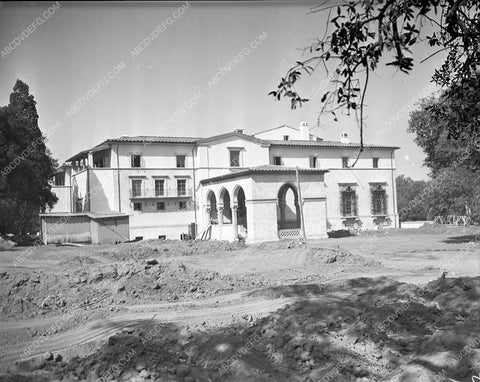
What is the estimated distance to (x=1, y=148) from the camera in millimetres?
31469

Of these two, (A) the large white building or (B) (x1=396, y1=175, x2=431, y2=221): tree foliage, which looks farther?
(B) (x1=396, y1=175, x2=431, y2=221): tree foliage

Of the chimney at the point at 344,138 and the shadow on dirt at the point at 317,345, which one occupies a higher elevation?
the chimney at the point at 344,138

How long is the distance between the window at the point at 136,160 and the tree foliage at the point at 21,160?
6.51 metres

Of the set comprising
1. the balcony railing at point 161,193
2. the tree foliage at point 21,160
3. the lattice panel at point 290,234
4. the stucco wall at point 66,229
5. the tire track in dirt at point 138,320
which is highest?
the tree foliage at point 21,160

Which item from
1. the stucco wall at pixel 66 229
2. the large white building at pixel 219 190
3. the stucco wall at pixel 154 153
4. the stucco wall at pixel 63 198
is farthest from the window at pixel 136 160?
the stucco wall at pixel 63 198

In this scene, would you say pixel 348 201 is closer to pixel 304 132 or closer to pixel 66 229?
pixel 304 132

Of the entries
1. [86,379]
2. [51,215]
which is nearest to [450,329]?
[86,379]

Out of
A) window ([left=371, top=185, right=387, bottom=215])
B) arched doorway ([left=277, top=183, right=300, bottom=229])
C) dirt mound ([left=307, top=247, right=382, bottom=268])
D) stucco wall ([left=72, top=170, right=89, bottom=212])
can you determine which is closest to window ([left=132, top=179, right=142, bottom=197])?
stucco wall ([left=72, top=170, right=89, bottom=212])

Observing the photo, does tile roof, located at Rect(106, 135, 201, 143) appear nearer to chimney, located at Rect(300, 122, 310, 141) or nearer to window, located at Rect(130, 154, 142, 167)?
window, located at Rect(130, 154, 142, 167)

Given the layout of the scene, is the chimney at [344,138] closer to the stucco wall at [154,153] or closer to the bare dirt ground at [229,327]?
the stucco wall at [154,153]

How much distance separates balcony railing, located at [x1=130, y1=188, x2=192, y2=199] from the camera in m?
37.4

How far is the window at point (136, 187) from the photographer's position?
123 feet

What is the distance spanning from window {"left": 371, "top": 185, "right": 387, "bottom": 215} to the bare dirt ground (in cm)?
3039

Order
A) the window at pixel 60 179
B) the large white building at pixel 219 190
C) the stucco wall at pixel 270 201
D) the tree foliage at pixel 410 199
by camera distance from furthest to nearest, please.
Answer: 1. the tree foliage at pixel 410 199
2. the window at pixel 60 179
3. the large white building at pixel 219 190
4. the stucco wall at pixel 270 201
